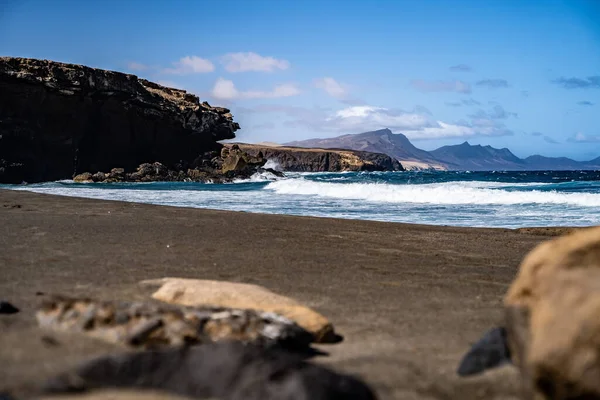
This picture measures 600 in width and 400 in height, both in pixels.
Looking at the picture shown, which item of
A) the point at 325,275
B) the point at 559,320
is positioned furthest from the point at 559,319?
the point at 325,275

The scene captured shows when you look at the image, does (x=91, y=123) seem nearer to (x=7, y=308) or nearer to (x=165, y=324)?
(x=7, y=308)

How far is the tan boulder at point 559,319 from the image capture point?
2.05 m

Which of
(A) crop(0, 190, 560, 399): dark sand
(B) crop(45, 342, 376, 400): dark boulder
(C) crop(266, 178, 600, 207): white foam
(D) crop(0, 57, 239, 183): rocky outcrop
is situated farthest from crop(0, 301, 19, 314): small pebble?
(D) crop(0, 57, 239, 183): rocky outcrop

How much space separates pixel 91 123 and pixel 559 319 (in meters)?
60.0

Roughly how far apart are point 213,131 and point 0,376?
66237 millimetres

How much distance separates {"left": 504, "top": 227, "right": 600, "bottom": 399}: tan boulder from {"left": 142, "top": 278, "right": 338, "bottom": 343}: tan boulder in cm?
132

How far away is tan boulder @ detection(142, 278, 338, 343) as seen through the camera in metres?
3.75

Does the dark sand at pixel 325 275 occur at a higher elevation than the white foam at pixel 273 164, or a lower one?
lower

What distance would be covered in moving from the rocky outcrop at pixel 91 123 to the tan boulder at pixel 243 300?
49.1m

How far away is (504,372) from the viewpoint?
286cm

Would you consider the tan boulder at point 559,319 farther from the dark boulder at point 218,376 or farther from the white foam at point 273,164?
A: the white foam at point 273,164

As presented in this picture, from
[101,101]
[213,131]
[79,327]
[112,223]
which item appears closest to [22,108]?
[101,101]

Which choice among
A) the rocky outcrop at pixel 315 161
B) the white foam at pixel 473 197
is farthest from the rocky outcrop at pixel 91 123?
the rocky outcrop at pixel 315 161

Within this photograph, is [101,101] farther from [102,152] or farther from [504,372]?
[504,372]
